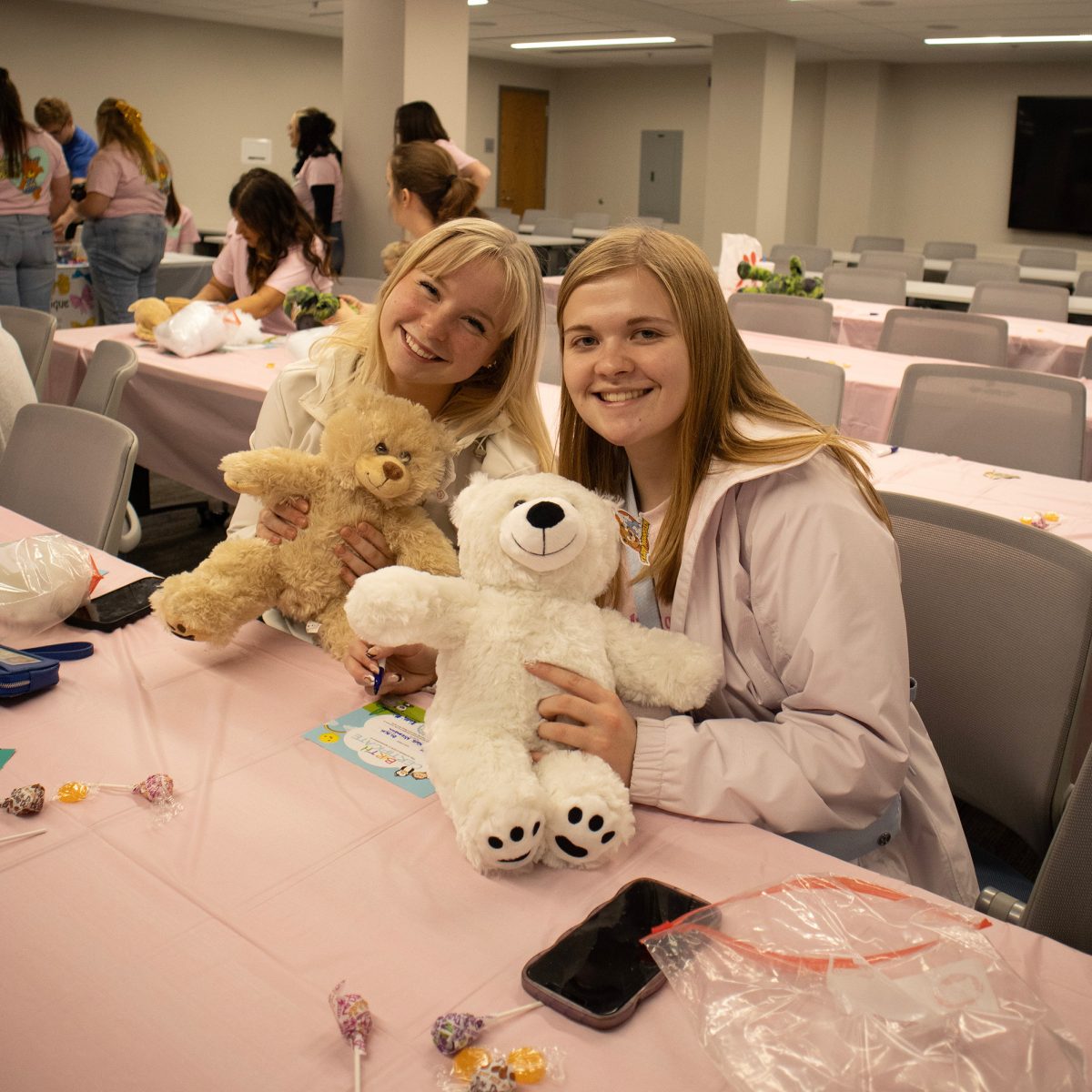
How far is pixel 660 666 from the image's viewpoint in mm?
1245

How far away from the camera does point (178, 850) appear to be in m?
1.11

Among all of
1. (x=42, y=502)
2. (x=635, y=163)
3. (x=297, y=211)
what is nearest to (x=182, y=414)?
(x=297, y=211)

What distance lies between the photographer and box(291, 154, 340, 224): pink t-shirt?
20.4 feet

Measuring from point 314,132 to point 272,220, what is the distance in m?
2.13

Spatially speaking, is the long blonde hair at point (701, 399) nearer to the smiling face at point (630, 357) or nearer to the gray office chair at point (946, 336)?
the smiling face at point (630, 357)

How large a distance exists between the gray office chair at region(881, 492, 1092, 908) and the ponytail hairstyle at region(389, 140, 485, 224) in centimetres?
261

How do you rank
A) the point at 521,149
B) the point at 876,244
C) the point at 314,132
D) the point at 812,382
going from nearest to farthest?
the point at 812,382, the point at 314,132, the point at 876,244, the point at 521,149

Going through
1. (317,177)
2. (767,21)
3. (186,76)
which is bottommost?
(317,177)

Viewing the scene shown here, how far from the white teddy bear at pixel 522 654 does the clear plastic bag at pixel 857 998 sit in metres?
0.17

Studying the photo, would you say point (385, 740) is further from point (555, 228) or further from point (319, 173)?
point (555, 228)

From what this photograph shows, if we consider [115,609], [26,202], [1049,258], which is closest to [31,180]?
[26,202]

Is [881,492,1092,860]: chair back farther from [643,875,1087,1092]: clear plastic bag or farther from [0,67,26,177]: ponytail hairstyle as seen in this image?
[0,67,26,177]: ponytail hairstyle

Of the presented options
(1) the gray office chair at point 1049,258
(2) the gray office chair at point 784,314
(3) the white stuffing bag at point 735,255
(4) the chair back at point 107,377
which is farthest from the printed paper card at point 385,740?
(1) the gray office chair at point 1049,258

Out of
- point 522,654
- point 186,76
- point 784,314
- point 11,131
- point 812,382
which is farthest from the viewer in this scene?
point 186,76
